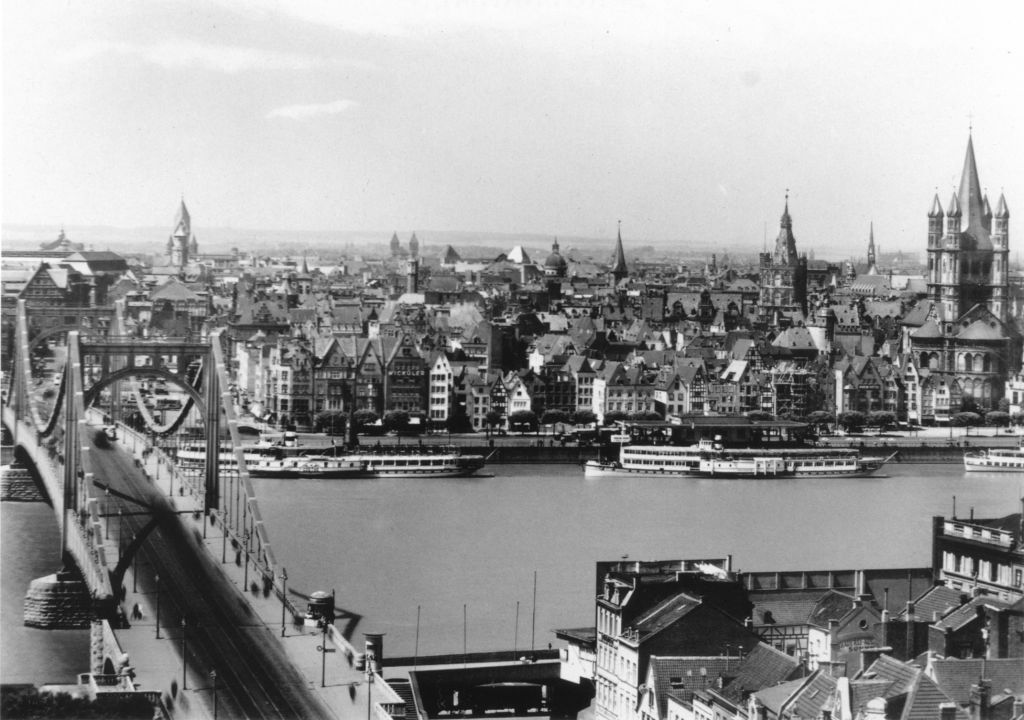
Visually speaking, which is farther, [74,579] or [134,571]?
[74,579]

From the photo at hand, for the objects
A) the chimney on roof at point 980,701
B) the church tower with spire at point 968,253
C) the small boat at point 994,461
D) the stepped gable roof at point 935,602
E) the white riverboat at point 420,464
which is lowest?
the small boat at point 994,461

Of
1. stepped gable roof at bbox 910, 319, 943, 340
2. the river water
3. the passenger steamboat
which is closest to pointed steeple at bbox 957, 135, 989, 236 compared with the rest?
stepped gable roof at bbox 910, 319, 943, 340

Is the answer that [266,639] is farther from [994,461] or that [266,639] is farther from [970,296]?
[970,296]

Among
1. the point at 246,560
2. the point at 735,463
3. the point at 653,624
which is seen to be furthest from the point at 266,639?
the point at 735,463

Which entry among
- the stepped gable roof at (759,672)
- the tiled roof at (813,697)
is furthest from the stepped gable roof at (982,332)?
the tiled roof at (813,697)

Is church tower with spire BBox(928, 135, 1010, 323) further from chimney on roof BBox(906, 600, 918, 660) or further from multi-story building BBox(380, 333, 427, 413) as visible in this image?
chimney on roof BBox(906, 600, 918, 660)

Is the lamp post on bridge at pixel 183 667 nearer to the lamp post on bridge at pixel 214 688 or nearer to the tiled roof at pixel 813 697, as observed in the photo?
the lamp post on bridge at pixel 214 688
